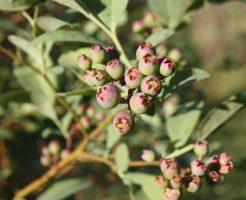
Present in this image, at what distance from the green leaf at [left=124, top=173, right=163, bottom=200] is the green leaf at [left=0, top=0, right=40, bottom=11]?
17.4 inches

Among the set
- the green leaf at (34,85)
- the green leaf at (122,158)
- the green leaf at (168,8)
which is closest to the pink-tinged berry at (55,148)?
the green leaf at (34,85)

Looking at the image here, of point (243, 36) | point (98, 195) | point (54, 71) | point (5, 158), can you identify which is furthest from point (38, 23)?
point (243, 36)

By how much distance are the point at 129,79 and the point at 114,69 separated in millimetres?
33

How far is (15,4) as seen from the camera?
1104mm

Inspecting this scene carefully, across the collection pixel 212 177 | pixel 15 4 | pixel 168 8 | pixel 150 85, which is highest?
pixel 15 4

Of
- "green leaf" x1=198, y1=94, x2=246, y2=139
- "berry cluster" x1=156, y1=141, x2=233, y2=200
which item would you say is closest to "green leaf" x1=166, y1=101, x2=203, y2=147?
"green leaf" x1=198, y1=94, x2=246, y2=139

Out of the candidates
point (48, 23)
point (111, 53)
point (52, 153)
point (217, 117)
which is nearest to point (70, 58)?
point (48, 23)

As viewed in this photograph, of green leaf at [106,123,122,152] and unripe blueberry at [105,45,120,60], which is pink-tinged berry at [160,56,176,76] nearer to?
unripe blueberry at [105,45,120,60]

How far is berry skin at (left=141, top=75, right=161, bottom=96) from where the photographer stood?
835mm

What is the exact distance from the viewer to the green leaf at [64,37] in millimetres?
970

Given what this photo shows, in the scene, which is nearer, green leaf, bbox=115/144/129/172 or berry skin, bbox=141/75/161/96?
berry skin, bbox=141/75/161/96

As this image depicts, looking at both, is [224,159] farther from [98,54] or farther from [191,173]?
[98,54]

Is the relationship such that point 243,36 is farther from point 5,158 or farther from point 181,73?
point 181,73

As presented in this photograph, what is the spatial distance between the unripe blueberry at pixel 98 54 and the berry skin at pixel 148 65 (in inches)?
3.1
